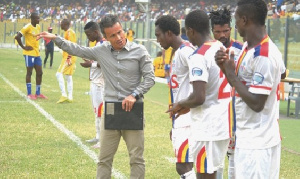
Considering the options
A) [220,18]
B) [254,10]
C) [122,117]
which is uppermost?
[254,10]

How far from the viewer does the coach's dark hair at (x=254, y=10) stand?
487 cm

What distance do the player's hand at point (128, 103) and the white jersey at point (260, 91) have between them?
7.26ft

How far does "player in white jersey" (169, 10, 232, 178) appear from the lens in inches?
236

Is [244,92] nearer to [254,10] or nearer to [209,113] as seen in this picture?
[254,10]

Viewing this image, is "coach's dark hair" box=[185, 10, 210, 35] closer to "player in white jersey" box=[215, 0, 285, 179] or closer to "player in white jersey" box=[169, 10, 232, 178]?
"player in white jersey" box=[169, 10, 232, 178]

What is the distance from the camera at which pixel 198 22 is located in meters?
6.08

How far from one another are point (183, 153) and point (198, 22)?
1467 mm

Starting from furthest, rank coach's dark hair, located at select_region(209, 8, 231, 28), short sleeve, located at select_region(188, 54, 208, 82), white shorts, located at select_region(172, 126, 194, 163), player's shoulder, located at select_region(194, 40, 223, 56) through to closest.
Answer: coach's dark hair, located at select_region(209, 8, 231, 28), white shorts, located at select_region(172, 126, 194, 163), player's shoulder, located at select_region(194, 40, 223, 56), short sleeve, located at select_region(188, 54, 208, 82)

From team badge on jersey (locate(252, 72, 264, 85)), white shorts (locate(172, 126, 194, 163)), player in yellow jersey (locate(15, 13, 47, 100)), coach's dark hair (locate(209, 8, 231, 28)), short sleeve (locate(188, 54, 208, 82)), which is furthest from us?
player in yellow jersey (locate(15, 13, 47, 100))

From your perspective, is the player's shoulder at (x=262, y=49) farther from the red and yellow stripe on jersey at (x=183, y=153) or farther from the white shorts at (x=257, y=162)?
the red and yellow stripe on jersey at (x=183, y=153)

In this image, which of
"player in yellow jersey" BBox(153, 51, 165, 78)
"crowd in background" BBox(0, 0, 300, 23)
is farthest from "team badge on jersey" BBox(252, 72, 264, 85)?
"crowd in background" BBox(0, 0, 300, 23)

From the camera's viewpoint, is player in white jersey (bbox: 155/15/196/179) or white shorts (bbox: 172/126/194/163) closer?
player in white jersey (bbox: 155/15/196/179)

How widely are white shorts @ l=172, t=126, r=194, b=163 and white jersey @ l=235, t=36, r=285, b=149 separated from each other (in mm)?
1833

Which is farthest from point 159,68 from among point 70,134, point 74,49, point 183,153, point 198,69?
point 198,69
